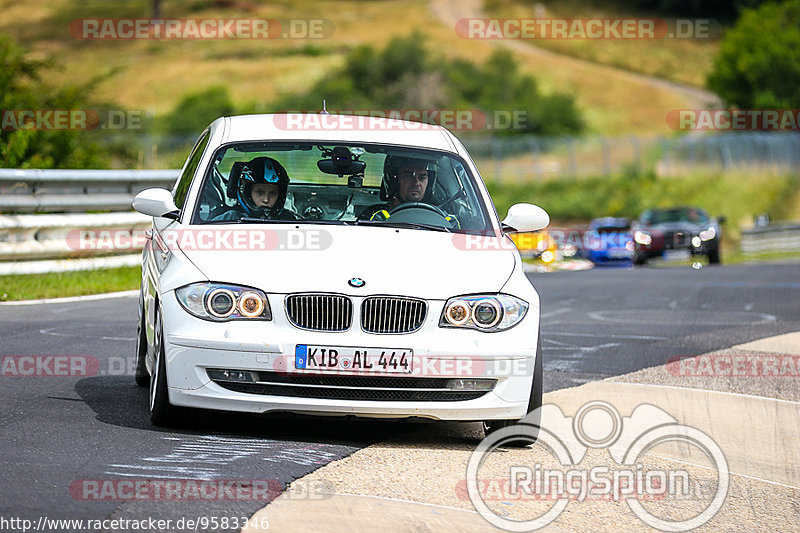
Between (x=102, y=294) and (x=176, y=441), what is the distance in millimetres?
7961

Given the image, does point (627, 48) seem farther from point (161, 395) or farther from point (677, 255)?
point (161, 395)

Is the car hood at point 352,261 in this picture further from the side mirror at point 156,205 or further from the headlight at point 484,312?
the side mirror at point 156,205

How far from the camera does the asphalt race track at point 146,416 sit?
5492 mm

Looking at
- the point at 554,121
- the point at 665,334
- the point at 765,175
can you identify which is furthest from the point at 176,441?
the point at 554,121

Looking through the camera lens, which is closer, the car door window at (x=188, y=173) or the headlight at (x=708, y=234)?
the car door window at (x=188, y=173)

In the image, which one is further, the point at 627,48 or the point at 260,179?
the point at 627,48

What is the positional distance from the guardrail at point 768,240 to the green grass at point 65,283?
87.7 feet

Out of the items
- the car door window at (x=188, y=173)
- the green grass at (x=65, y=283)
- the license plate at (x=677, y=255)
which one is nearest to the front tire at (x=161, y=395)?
the car door window at (x=188, y=173)

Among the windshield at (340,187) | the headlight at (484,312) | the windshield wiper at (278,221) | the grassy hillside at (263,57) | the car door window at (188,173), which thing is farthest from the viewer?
the grassy hillside at (263,57)

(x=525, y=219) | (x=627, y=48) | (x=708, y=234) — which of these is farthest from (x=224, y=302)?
(x=627, y=48)

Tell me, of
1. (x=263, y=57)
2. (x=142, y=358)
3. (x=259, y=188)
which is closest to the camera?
(x=259, y=188)

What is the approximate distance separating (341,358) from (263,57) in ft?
343

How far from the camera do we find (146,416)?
7.23 meters

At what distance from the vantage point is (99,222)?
612 inches
